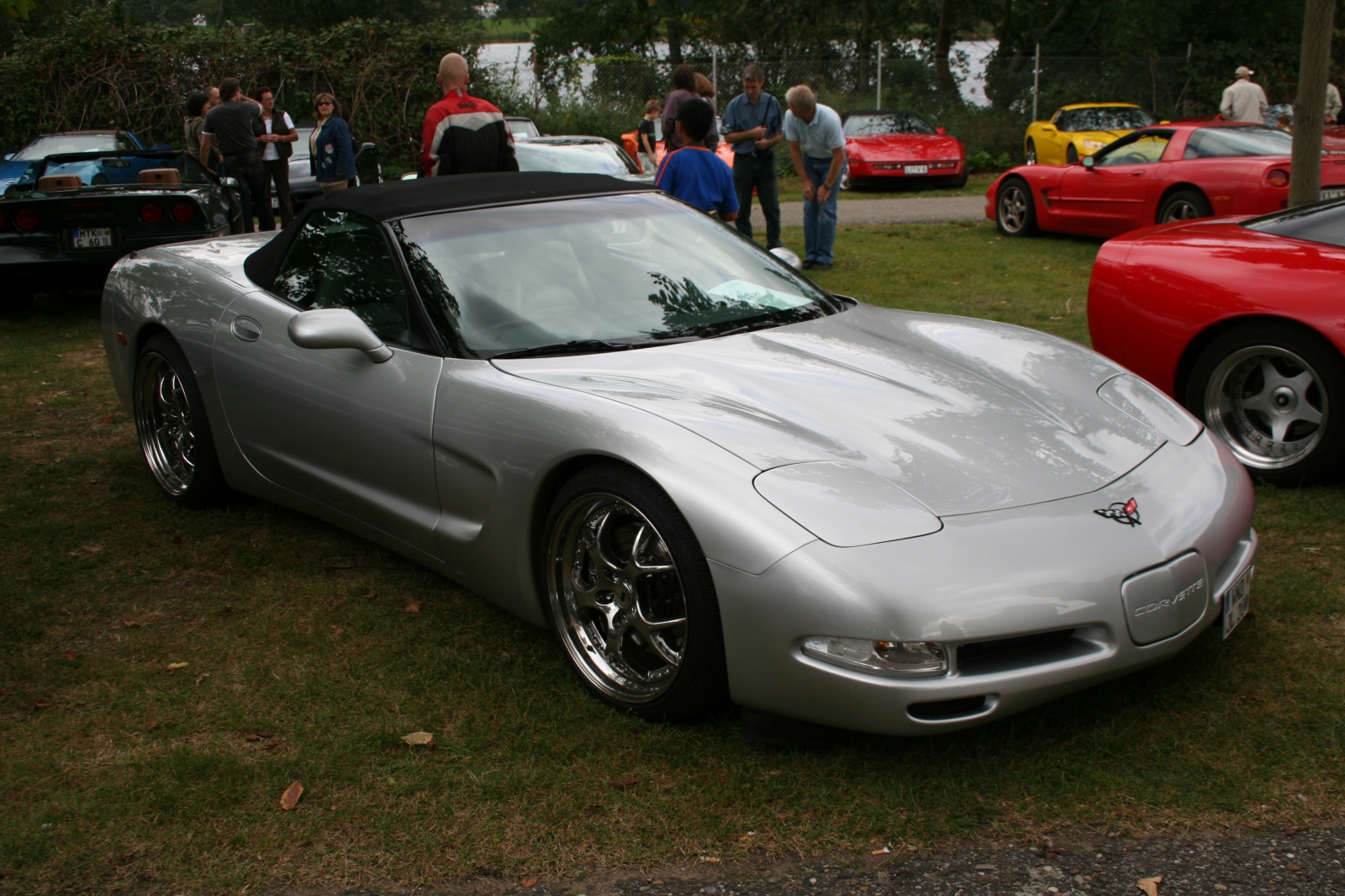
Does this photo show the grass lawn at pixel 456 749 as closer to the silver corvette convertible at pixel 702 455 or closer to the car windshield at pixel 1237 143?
the silver corvette convertible at pixel 702 455

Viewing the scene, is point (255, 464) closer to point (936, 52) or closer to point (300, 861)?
point (300, 861)

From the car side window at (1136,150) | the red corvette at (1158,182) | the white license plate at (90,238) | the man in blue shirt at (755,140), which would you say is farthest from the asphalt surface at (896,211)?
the white license plate at (90,238)

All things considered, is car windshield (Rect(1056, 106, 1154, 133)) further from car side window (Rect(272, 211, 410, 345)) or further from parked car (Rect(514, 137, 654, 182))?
car side window (Rect(272, 211, 410, 345))

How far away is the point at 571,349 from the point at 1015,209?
1019cm

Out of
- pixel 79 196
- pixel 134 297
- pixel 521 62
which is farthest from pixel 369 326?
pixel 521 62

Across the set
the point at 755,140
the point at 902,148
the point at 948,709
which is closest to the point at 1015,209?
the point at 755,140

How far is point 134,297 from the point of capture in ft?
15.8

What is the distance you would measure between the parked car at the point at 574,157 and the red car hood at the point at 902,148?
694 centimetres

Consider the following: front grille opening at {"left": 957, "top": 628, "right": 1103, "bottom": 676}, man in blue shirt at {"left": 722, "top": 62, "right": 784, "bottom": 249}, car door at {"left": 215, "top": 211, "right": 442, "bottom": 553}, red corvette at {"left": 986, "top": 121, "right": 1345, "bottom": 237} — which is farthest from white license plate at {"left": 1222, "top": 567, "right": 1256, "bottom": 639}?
red corvette at {"left": 986, "top": 121, "right": 1345, "bottom": 237}

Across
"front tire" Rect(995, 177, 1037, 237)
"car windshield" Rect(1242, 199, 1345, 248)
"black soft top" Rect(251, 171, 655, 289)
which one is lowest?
"front tire" Rect(995, 177, 1037, 237)

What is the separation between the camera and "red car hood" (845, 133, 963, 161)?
18.2m

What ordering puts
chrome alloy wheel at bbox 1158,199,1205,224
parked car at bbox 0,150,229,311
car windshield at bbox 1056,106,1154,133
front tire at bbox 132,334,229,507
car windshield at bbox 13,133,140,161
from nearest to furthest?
front tire at bbox 132,334,229,507 < parked car at bbox 0,150,229,311 < chrome alloy wheel at bbox 1158,199,1205,224 < car windshield at bbox 13,133,140,161 < car windshield at bbox 1056,106,1154,133

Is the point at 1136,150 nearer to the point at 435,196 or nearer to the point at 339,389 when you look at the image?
the point at 435,196

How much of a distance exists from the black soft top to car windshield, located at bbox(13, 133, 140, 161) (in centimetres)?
940
